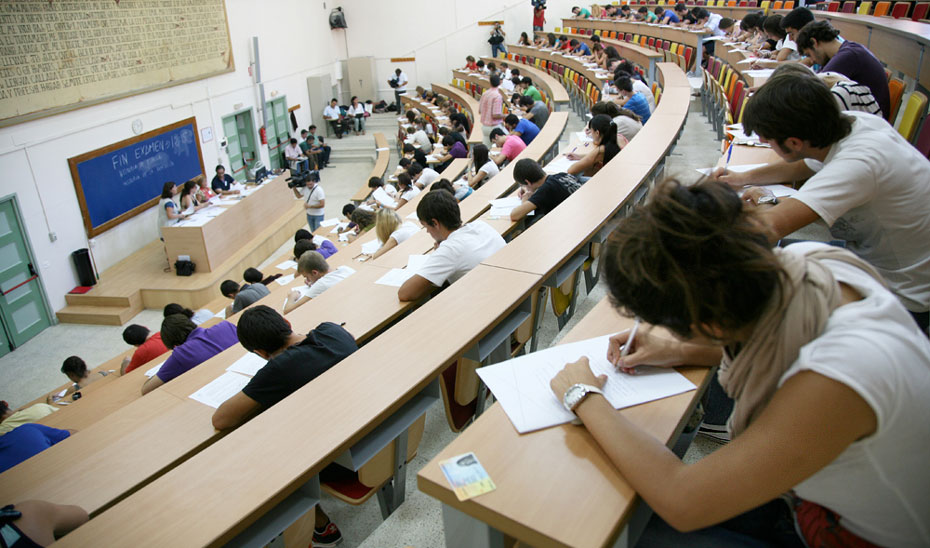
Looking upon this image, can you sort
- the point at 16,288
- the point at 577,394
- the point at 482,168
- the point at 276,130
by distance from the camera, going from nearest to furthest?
the point at 577,394, the point at 482,168, the point at 16,288, the point at 276,130

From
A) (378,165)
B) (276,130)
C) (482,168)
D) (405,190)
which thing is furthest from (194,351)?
(276,130)

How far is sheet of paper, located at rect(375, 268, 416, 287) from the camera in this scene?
317 cm

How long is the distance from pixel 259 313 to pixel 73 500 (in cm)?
91

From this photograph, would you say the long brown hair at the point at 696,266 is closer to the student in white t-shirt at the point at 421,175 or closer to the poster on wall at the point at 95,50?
the student in white t-shirt at the point at 421,175

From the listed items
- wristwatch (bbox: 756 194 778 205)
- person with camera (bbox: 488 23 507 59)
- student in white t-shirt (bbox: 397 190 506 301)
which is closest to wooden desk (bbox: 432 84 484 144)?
person with camera (bbox: 488 23 507 59)

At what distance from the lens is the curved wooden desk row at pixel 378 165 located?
38.9 ft

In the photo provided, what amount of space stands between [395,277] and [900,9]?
6384mm

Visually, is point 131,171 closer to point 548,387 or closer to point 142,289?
point 142,289

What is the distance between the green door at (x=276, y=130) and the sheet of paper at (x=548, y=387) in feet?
45.8

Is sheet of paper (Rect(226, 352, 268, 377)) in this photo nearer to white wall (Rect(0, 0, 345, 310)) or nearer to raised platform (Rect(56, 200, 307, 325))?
raised platform (Rect(56, 200, 307, 325))

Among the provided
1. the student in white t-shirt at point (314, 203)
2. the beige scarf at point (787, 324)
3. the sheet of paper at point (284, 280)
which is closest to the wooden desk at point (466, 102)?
the student in white t-shirt at point (314, 203)

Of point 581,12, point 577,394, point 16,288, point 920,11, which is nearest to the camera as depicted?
point 577,394

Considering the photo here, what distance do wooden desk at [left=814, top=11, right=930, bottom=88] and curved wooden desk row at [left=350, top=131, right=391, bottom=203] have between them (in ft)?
27.8

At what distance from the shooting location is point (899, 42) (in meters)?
4.45
